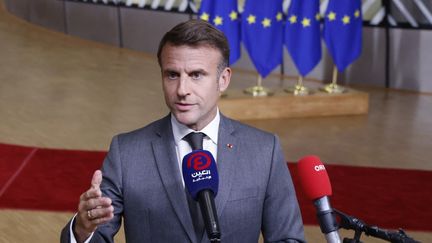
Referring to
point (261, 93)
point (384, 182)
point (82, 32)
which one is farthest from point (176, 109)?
point (82, 32)

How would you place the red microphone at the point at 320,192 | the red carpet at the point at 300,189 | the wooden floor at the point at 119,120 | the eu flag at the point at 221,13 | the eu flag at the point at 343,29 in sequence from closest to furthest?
the red microphone at the point at 320,192, the red carpet at the point at 300,189, the wooden floor at the point at 119,120, the eu flag at the point at 221,13, the eu flag at the point at 343,29

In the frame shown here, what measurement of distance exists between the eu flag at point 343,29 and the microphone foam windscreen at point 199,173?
6184 millimetres

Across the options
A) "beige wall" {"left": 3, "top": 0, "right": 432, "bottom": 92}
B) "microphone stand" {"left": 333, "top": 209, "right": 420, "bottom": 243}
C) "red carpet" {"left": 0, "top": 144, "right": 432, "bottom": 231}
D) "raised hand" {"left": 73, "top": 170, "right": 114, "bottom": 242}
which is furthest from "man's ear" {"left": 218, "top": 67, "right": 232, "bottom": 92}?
"beige wall" {"left": 3, "top": 0, "right": 432, "bottom": 92}

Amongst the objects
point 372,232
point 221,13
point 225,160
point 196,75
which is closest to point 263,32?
point 221,13

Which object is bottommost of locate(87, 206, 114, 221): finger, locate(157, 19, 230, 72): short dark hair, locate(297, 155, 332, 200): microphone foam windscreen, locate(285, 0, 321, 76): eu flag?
locate(285, 0, 321, 76): eu flag

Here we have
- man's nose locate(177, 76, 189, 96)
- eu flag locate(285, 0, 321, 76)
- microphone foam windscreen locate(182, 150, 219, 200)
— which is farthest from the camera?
eu flag locate(285, 0, 321, 76)

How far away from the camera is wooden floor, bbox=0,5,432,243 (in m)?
5.95

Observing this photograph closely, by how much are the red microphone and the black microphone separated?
0.19 metres

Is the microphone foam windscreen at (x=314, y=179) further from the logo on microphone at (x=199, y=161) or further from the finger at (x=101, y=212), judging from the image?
the finger at (x=101, y=212)

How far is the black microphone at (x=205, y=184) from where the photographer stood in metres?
1.54

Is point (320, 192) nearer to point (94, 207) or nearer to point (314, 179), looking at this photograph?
point (314, 179)

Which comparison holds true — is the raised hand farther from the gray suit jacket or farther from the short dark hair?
the short dark hair

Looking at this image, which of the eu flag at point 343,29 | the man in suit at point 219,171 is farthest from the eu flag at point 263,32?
the man in suit at point 219,171

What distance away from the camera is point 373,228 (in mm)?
1399
